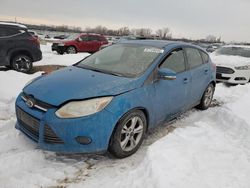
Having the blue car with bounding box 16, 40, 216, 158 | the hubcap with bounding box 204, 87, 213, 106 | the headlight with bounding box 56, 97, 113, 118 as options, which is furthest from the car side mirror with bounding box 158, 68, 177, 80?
the hubcap with bounding box 204, 87, 213, 106

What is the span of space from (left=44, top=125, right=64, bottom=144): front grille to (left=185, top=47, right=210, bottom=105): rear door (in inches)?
109

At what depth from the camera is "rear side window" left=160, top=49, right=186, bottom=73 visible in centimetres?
467

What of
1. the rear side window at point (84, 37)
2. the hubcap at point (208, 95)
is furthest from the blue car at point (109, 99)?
the rear side window at point (84, 37)

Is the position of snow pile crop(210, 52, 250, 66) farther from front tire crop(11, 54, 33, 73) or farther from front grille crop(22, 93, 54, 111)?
front grille crop(22, 93, 54, 111)

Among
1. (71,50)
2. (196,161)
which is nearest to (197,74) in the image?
(196,161)

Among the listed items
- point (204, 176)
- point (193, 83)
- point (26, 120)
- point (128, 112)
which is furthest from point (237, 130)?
point (26, 120)

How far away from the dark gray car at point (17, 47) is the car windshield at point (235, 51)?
726 centimetres

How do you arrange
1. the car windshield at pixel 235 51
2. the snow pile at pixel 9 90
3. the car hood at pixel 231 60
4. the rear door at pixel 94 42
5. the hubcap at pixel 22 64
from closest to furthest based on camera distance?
the snow pile at pixel 9 90 → the car hood at pixel 231 60 → the hubcap at pixel 22 64 → the car windshield at pixel 235 51 → the rear door at pixel 94 42

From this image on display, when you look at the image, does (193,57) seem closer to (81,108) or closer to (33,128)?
(81,108)

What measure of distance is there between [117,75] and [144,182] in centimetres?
164

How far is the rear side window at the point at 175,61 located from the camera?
4.67 metres

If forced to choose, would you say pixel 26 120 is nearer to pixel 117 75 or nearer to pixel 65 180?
pixel 65 180

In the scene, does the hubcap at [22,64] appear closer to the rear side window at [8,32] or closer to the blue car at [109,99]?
the rear side window at [8,32]

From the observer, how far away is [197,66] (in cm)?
568
